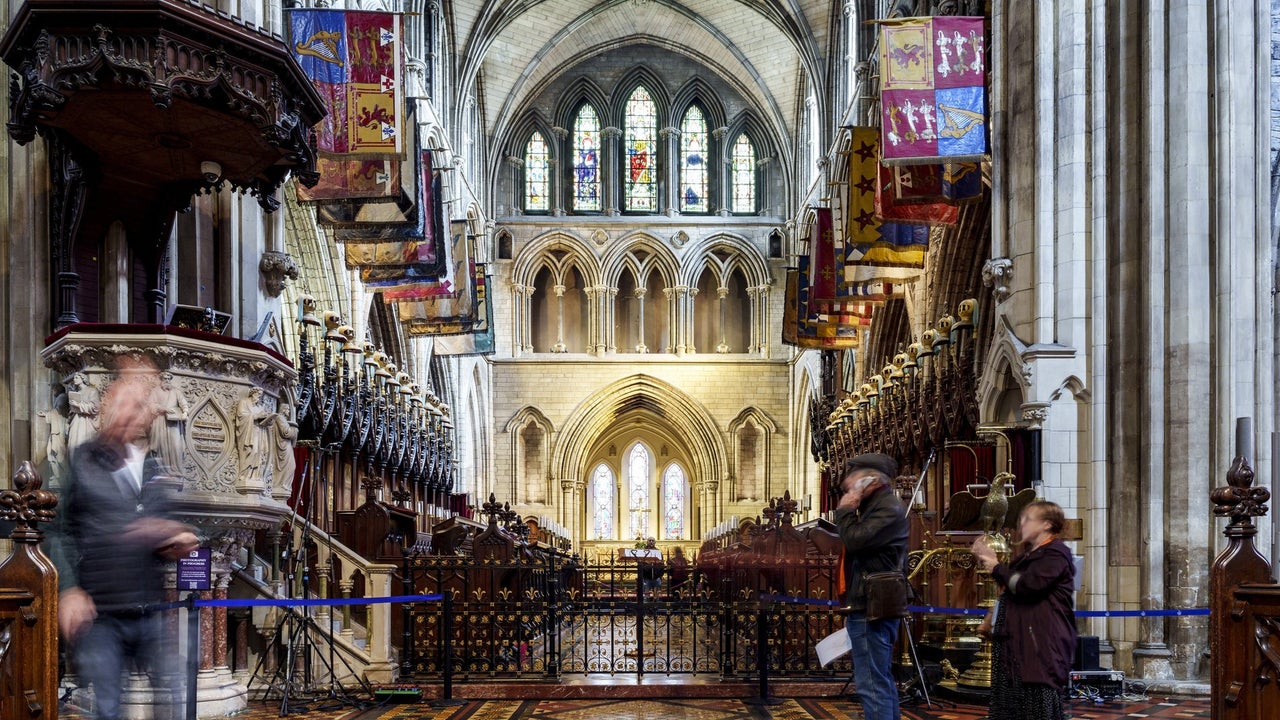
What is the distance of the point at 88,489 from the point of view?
15.1 ft

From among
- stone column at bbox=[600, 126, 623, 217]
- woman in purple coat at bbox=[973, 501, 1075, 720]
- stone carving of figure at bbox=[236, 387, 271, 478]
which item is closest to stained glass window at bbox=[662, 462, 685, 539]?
stone column at bbox=[600, 126, 623, 217]

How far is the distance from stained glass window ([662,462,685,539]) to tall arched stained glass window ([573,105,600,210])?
26.2 ft

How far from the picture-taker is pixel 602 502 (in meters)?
37.9

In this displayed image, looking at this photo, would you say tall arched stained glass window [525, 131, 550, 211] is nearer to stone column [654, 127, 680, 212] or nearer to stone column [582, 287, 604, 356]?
stone column [582, 287, 604, 356]

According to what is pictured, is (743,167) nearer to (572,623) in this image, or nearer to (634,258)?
(634,258)

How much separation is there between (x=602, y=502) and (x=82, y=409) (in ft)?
102

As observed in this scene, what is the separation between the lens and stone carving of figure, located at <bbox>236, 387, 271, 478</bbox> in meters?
7.70

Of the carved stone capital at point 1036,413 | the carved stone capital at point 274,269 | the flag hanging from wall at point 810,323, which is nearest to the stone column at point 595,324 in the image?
the flag hanging from wall at point 810,323

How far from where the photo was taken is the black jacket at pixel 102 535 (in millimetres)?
4594

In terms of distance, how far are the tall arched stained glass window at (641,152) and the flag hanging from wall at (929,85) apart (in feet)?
75.8

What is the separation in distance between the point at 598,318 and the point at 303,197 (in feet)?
72.4

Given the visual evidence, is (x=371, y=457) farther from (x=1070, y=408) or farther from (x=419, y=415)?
(x=1070, y=408)

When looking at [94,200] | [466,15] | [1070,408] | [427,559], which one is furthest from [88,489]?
[466,15]

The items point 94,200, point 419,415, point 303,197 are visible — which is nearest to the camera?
point 94,200
